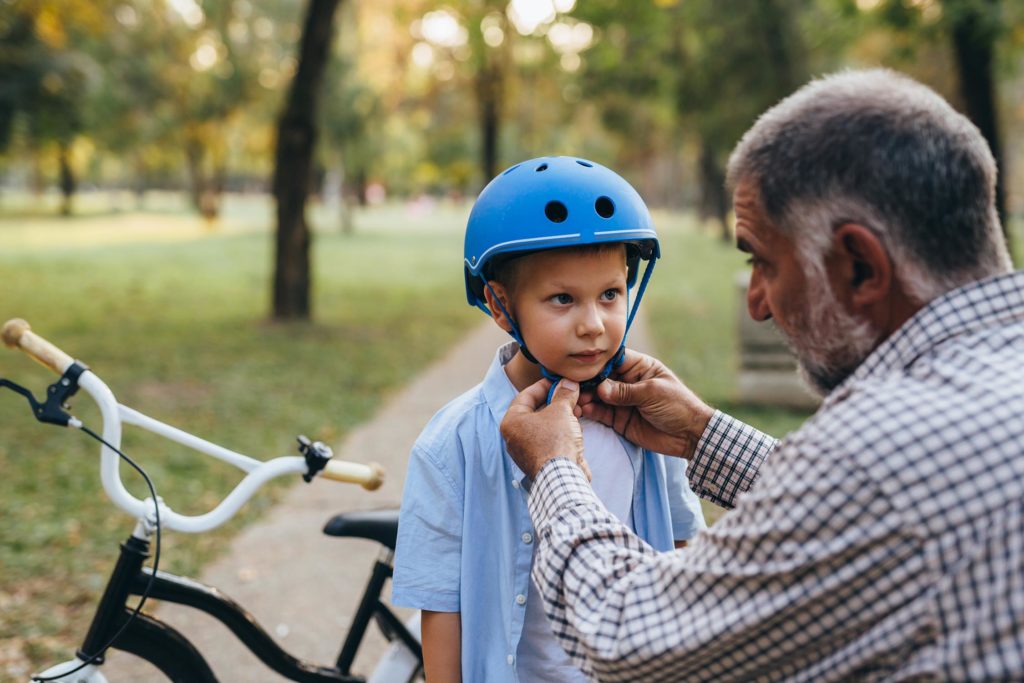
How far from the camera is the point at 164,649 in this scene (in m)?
2.54

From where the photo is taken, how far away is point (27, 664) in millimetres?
4039

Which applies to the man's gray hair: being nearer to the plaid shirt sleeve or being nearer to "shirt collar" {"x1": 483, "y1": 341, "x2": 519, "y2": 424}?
the plaid shirt sleeve

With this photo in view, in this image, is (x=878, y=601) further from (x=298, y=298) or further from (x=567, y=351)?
(x=298, y=298)

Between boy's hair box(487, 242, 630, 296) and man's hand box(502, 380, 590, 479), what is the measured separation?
1.12ft

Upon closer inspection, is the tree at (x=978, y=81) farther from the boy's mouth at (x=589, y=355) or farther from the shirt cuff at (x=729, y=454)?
the boy's mouth at (x=589, y=355)

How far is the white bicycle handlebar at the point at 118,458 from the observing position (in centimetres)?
225

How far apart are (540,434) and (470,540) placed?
0.33 meters

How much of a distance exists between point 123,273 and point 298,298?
10592 mm

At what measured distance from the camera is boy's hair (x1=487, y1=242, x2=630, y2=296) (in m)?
2.21

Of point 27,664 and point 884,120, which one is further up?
point 884,120

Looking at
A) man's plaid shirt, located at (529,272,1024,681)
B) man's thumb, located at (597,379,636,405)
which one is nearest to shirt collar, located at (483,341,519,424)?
man's thumb, located at (597,379,636,405)

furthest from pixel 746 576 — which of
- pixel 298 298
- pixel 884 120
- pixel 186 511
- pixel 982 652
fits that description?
pixel 298 298

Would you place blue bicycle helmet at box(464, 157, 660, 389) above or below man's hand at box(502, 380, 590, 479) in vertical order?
above

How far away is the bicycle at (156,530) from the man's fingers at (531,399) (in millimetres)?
511
